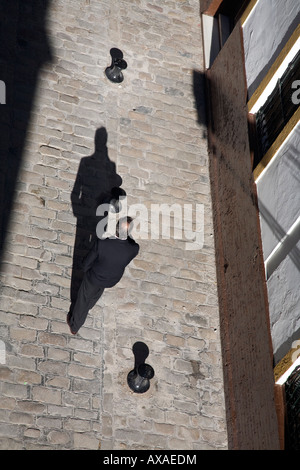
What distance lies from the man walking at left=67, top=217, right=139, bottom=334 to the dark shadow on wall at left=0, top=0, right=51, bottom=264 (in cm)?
138

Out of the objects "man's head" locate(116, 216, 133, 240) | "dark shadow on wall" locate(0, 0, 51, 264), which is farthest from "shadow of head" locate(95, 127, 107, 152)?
"man's head" locate(116, 216, 133, 240)

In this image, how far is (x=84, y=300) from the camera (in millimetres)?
6879

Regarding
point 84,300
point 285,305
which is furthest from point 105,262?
point 285,305

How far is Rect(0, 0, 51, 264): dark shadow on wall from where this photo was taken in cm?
794

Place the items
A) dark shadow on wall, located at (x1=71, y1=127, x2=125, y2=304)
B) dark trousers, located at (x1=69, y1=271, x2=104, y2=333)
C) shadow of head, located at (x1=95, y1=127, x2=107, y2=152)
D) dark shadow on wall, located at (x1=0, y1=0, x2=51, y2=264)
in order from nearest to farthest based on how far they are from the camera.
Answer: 1. dark trousers, located at (x1=69, y1=271, x2=104, y2=333)
2. dark shadow on wall, located at (x1=71, y1=127, x2=125, y2=304)
3. dark shadow on wall, located at (x1=0, y1=0, x2=51, y2=264)
4. shadow of head, located at (x1=95, y1=127, x2=107, y2=152)

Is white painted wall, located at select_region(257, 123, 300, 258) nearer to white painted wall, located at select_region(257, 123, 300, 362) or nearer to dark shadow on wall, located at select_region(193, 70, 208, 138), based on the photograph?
white painted wall, located at select_region(257, 123, 300, 362)

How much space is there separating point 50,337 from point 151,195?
8.58ft

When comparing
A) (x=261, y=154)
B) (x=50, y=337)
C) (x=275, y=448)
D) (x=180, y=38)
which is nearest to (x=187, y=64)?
(x=180, y=38)

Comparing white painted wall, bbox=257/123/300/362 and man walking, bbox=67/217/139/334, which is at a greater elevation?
white painted wall, bbox=257/123/300/362

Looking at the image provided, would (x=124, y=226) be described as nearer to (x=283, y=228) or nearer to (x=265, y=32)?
(x=283, y=228)

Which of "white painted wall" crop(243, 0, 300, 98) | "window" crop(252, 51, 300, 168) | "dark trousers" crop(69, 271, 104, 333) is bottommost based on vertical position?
"dark trousers" crop(69, 271, 104, 333)

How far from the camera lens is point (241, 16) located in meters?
9.44

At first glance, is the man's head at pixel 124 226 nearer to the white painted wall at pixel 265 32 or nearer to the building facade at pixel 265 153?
the building facade at pixel 265 153
